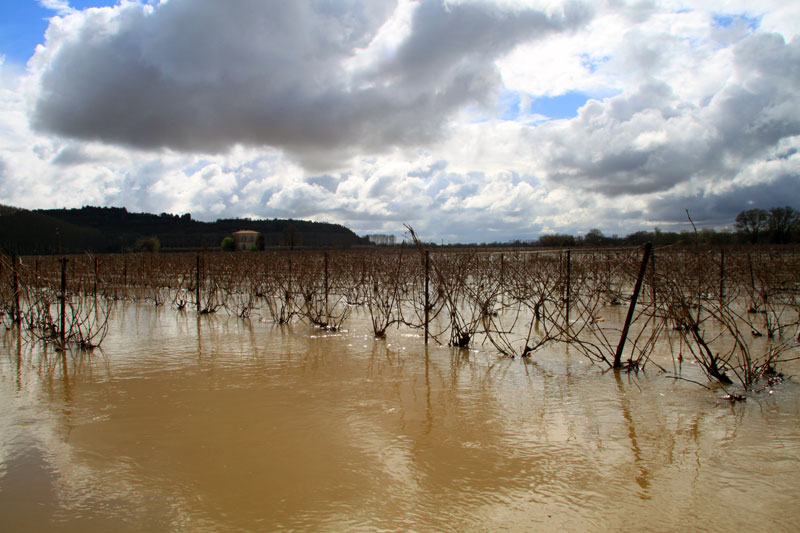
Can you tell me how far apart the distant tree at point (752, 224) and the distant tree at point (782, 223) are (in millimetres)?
530

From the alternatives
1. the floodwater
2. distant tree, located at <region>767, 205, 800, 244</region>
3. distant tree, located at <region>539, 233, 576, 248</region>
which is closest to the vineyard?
the floodwater

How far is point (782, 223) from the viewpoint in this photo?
47562 mm

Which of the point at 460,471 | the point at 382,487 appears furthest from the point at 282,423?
the point at 460,471

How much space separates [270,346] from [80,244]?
94.4 metres

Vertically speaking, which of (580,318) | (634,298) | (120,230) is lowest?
(580,318)

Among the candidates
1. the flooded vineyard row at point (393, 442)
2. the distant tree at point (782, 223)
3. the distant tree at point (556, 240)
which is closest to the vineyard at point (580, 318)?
the flooded vineyard row at point (393, 442)

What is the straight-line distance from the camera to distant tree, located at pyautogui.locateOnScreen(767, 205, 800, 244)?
46406 millimetres

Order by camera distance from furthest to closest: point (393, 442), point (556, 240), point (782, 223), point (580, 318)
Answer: point (556, 240) → point (782, 223) → point (580, 318) → point (393, 442)

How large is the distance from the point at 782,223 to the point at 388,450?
5850 cm

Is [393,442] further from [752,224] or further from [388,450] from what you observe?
[752,224]

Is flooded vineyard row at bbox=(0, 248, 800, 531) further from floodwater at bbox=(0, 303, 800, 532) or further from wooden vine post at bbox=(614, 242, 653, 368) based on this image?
wooden vine post at bbox=(614, 242, 653, 368)

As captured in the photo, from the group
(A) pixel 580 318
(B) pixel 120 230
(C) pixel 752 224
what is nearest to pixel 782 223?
(C) pixel 752 224

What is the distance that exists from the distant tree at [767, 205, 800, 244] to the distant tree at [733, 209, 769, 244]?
530mm

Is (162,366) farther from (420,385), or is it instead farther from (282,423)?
(420,385)
